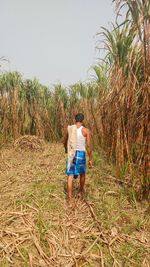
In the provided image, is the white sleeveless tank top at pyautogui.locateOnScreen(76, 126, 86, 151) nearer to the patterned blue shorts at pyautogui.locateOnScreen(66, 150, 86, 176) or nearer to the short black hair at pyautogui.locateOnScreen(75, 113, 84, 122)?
the patterned blue shorts at pyautogui.locateOnScreen(66, 150, 86, 176)

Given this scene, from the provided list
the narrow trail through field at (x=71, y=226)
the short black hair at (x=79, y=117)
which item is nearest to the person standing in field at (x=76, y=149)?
the short black hair at (x=79, y=117)

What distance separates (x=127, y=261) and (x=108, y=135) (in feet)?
11.2

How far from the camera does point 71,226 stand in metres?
3.75

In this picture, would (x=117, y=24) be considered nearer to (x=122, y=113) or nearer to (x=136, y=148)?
(x=122, y=113)

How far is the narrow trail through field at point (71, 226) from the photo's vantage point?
3.10 metres

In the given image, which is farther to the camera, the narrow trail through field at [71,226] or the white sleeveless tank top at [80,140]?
the white sleeveless tank top at [80,140]

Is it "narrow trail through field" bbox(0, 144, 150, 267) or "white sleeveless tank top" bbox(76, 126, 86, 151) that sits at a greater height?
"white sleeveless tank top" bbox(76, 126, 86, 151)

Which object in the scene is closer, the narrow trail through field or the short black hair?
the narrow trail through field

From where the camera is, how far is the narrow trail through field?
3104 millimetres

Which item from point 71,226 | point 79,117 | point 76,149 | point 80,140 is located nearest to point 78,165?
point 76,149

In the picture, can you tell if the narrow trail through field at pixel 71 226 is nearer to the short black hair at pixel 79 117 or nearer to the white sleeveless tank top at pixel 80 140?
the white sleeveless tank top at pixel 80 140

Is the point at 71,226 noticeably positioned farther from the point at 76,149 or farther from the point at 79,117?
the point at 79,117

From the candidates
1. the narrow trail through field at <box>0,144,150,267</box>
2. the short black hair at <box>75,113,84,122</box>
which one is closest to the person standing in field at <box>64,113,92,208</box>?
the short black hair at <box>75,113,84,122</box>

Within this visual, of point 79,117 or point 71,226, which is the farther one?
point 79,117
